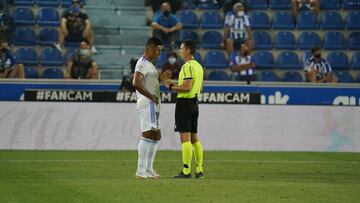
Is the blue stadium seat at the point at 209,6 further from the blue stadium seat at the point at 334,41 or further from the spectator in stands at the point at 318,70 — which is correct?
the spectator in stands at the point at 318,70

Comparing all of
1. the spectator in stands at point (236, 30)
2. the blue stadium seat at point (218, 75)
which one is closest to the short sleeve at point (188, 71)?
the blue stadium seat at point (218, 75)

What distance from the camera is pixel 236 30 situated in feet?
88.6

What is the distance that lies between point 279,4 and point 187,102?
14570 millimetres

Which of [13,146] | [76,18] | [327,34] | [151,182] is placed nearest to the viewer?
[151,182]

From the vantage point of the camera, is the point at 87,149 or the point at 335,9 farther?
the point at 335,9

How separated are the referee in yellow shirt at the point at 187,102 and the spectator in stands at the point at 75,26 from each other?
1120 cm

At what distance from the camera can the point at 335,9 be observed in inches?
1161

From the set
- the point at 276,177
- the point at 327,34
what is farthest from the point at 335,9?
the point at 276,177

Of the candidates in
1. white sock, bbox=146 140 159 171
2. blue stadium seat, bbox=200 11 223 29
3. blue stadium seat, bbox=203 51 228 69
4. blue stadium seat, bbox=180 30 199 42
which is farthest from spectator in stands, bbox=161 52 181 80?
white sock, bbox=146 140 159 171

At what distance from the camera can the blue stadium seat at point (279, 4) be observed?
29078 mm

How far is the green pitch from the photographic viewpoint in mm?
12094

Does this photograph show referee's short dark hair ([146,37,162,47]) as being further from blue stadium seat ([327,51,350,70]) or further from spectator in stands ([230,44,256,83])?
blue stadium seat ([327,51,350,70])

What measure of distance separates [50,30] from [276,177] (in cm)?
1309

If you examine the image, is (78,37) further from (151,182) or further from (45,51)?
(151,182)
